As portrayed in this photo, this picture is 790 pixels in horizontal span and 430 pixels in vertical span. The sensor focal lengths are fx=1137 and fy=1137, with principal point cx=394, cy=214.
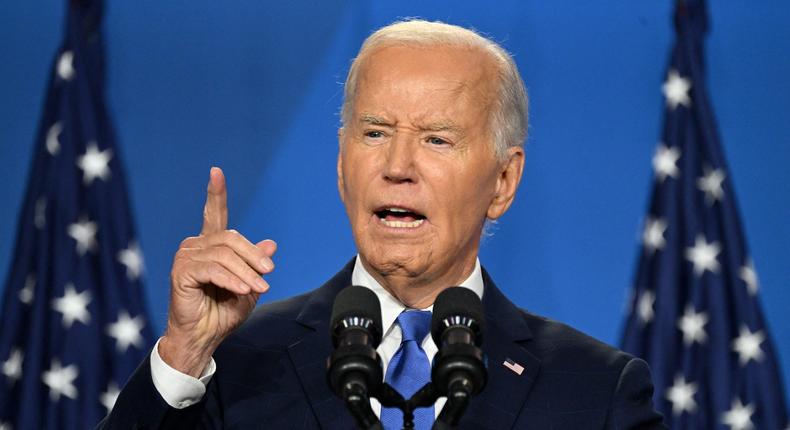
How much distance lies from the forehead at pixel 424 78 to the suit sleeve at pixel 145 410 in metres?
0.63

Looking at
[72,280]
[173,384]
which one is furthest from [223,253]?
[72,280]

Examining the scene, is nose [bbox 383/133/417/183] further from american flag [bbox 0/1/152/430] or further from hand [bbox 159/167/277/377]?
american flag [bbox 0/1/152/430]

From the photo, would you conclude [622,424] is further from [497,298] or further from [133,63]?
[133,63]

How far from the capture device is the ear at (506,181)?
224 centimetres

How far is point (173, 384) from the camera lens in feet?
6.02

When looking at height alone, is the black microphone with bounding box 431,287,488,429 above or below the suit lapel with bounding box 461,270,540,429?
below

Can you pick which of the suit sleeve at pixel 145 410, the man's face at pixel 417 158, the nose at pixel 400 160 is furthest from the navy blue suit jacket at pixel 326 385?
the nose at pixel 400 160

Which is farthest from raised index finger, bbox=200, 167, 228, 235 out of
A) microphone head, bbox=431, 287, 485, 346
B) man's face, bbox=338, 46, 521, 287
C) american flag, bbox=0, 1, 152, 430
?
american flag, bbox=0, 1, 152, 430

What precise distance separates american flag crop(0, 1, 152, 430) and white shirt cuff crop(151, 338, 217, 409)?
176 cm

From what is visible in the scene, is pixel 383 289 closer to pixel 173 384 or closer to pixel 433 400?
pixel 173 384

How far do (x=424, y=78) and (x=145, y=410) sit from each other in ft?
2.49

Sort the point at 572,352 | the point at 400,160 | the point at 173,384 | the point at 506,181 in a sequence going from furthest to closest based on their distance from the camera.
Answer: the point at 506,181
the point at 572,352
the point at 400,160
the point at 173,384

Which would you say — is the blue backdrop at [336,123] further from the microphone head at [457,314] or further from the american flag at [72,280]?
the microphone head at [457,314]

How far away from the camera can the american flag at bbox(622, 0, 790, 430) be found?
139 inches
